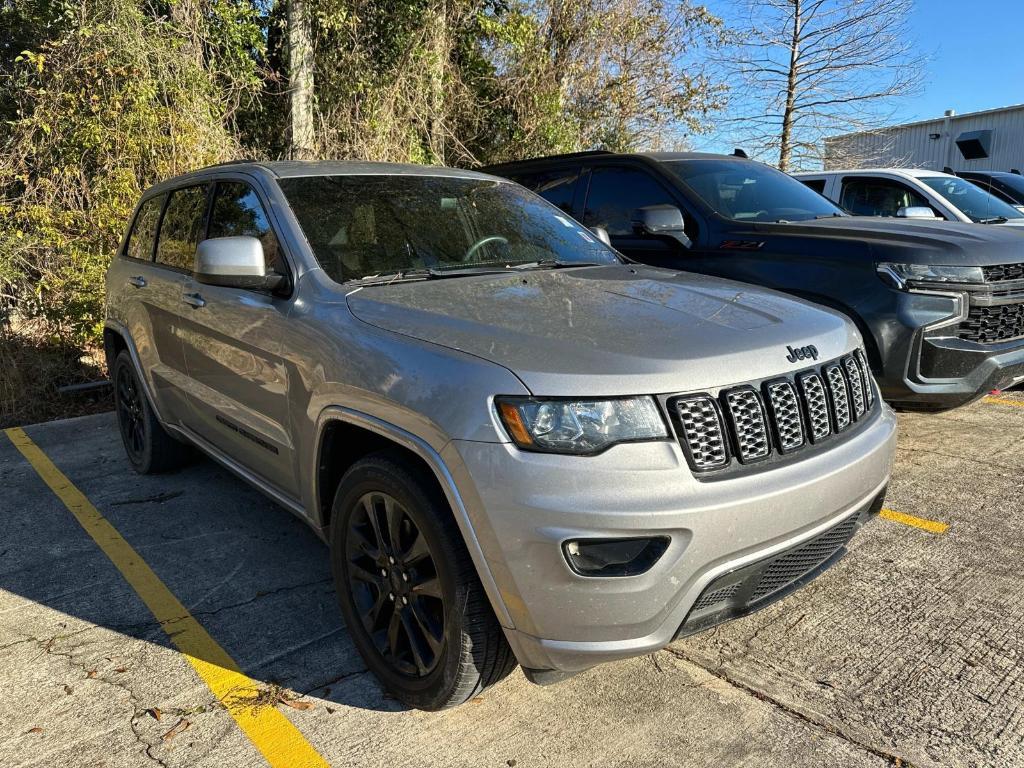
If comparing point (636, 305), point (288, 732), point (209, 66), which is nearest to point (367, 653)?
point (288, 732)

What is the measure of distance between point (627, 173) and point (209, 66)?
606 centimetres

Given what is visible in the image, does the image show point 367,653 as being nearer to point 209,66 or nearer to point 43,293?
point 43,293

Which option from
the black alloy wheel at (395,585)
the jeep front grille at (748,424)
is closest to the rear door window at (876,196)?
the jeep front grille at (748,424)

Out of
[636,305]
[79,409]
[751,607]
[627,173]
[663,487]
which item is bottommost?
[79,409]

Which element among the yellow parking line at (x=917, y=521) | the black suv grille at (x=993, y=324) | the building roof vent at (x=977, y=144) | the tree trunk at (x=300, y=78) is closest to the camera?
the yellow parking line at (x=917, y=521)

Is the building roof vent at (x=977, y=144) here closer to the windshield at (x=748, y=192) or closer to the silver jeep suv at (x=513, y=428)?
the windshield at (x=748, y=192)

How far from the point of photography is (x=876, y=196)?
27.8 feet

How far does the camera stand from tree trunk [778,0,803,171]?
57.5ft

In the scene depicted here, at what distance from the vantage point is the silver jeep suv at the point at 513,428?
2117 mm

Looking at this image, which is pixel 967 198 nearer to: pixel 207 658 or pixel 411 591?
pixel 411 591

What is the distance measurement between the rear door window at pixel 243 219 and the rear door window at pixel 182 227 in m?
0.19

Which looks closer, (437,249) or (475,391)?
(475,391)

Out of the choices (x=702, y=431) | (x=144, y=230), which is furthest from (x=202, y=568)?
(x=702, y=431)

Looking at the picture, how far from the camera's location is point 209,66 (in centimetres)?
945
